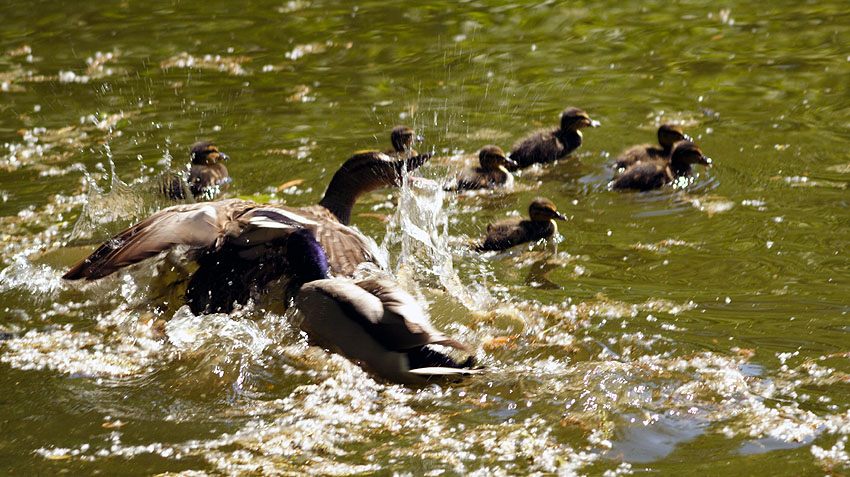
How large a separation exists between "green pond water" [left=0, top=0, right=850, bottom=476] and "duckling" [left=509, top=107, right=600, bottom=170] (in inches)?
6.7

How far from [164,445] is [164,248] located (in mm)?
1194

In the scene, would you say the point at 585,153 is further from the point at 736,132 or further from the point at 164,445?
the point at 164,445

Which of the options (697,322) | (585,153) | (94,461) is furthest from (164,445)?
(585,153)

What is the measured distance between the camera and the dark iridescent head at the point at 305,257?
15.2 feet

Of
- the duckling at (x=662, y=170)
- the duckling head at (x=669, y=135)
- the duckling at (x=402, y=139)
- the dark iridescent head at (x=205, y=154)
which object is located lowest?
the duckling at (x=662, y=170)

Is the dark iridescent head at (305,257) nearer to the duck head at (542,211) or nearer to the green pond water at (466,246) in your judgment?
the green pond water at (466,246)

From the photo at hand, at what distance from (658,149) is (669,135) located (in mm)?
Answer: 290

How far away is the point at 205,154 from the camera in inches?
289

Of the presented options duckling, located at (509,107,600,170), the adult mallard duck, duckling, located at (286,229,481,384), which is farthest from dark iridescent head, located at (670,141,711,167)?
duckling, located at (286,229,481,384)

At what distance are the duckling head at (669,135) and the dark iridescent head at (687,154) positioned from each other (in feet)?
1.25

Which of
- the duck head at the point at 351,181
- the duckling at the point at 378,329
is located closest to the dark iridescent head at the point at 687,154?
the duck head at the point at 351,181

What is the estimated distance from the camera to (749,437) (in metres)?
3.56

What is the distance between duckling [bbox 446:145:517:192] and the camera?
7.05m

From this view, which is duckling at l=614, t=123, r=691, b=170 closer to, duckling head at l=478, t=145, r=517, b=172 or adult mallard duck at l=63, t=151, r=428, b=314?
duckling head at l=478, t=145, r=517, b=172
